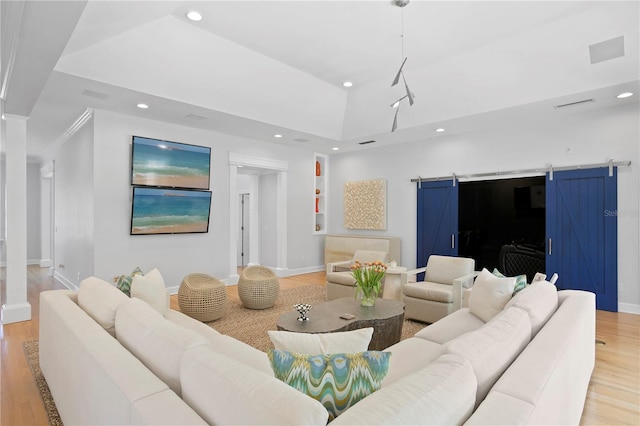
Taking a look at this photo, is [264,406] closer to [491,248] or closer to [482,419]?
[482,419]

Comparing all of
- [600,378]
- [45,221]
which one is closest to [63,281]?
[45,221]

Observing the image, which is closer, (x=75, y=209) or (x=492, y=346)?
(x=492, y=346)

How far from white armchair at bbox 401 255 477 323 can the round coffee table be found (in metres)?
0.73

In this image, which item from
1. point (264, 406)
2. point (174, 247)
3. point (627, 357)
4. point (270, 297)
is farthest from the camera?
point (174, 247)

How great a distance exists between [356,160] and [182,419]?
7.26 metres

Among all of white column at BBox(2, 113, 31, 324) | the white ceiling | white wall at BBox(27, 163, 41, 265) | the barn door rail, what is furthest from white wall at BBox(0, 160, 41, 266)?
the barn door rail

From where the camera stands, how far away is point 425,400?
3.52 ft

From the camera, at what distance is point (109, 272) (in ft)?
16.7

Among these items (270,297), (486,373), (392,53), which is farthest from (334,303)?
(392,53)

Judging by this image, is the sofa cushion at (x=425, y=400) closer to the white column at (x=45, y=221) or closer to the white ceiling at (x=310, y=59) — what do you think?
the white ceiling at (x=310, y=59)

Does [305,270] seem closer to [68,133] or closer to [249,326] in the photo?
[249,326]

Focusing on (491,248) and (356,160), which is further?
(356,160)

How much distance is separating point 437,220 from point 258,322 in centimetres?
394

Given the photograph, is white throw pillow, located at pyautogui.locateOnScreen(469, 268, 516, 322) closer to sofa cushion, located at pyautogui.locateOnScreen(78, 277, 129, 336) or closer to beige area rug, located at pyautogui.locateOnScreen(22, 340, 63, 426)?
sofa cushion, located at pyautogui.locateOnScreen(78, 277, 129, 336)
